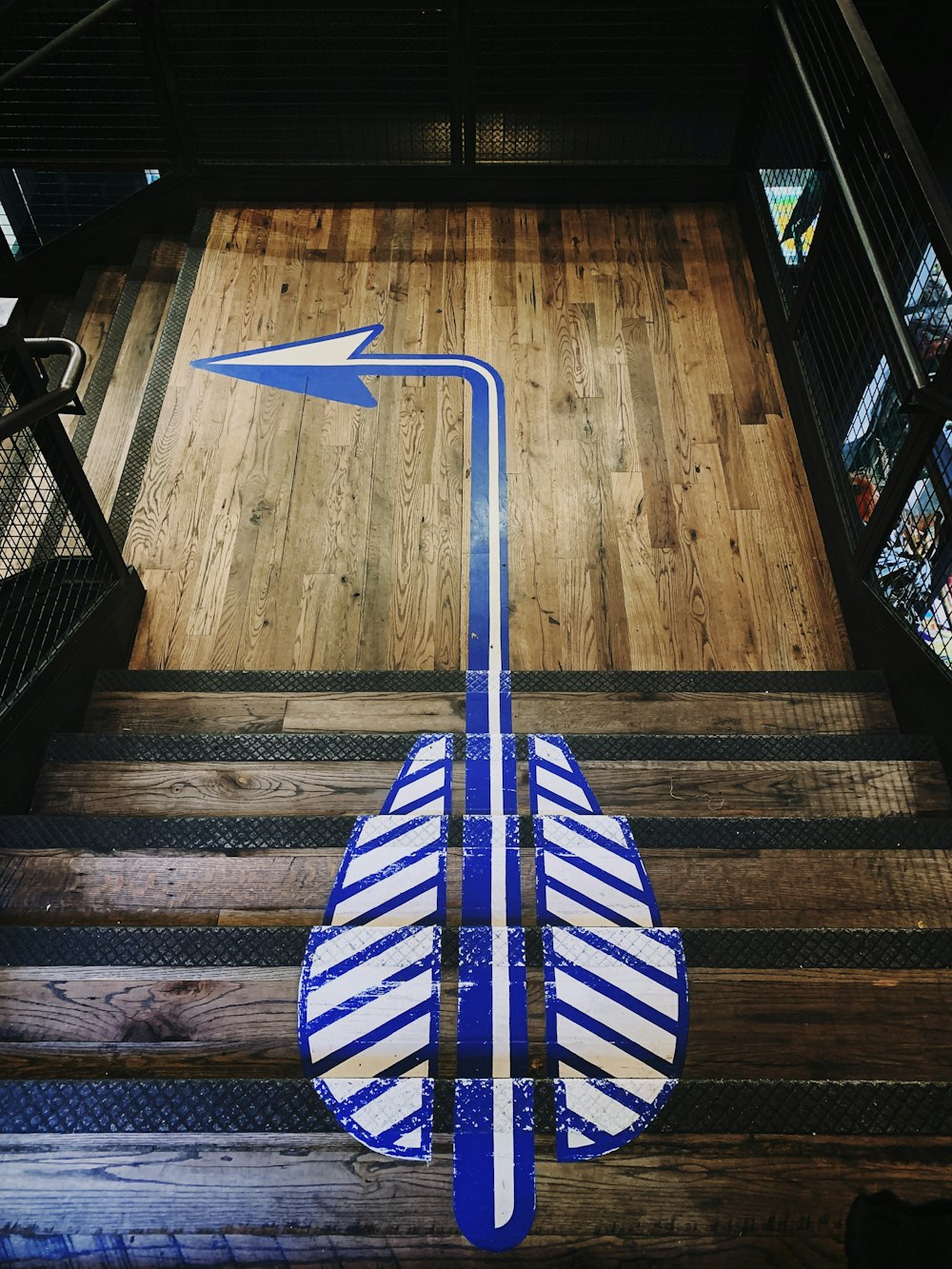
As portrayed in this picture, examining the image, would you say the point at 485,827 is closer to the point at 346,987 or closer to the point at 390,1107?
the point at 346,987

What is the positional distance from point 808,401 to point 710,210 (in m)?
1.74

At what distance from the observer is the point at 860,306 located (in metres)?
3.55

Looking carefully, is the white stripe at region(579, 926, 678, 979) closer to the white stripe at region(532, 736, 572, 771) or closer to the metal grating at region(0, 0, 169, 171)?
the white stripe at region(532, 736, 572, 771)

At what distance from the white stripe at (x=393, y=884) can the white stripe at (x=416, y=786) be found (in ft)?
0.83

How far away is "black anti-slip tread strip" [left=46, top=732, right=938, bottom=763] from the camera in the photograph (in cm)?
271

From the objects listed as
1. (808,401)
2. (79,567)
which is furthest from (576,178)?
(79,567)

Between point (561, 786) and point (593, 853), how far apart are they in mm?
305

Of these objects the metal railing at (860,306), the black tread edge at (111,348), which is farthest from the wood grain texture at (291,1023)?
the black tread edge at (111,348)

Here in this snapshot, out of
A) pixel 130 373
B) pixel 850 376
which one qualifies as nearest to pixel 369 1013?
pixel 850 376

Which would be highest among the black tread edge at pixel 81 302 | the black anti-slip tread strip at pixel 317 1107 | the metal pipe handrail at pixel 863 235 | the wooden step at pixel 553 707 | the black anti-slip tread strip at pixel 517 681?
the metal pipe handrail at pixel 863 235

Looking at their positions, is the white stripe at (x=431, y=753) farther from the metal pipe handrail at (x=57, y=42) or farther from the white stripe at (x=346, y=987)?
the metal pipe handrail at (x=57, y=42)

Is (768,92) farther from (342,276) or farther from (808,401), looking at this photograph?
(342,276)

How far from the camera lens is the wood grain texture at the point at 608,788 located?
101 inches

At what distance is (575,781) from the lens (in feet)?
8.72
